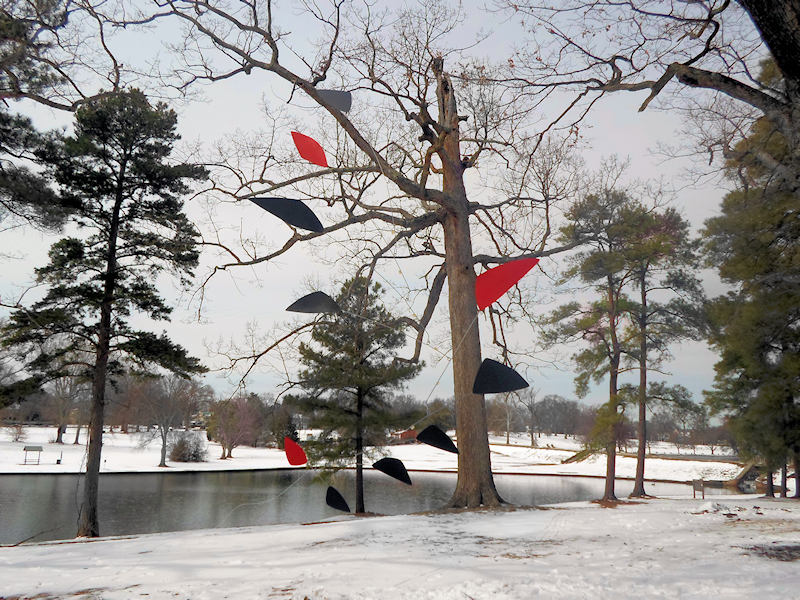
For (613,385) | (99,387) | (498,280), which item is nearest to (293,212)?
(498,280)

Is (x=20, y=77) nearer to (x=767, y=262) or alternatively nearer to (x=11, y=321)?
(x=11, y=321)

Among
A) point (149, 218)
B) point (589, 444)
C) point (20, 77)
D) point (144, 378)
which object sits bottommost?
point (589, 444)

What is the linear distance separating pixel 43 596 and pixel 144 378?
10.1 metres

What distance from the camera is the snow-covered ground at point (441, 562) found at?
2748mm

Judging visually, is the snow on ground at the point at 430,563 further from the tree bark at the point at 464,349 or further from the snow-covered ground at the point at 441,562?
the tree bark at the point at 464,349

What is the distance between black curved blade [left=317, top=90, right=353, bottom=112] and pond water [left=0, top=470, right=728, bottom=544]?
6.47m

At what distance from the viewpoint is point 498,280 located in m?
5.58

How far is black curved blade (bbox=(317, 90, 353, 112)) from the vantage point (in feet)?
22.3

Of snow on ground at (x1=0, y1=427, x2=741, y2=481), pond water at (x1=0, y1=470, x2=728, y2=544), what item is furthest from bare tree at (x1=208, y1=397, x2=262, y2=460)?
snow on ground at (x1=0, y1=427, x2=741, y2=481)

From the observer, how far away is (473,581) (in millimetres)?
2885

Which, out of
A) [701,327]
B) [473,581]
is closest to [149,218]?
[473,581]

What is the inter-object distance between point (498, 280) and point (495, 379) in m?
1.05

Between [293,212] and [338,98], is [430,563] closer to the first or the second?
[293,212]

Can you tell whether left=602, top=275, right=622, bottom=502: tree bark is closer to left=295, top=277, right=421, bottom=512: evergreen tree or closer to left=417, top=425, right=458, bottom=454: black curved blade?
left=295, top=277, right=421, bottom=512: evergreen tree
